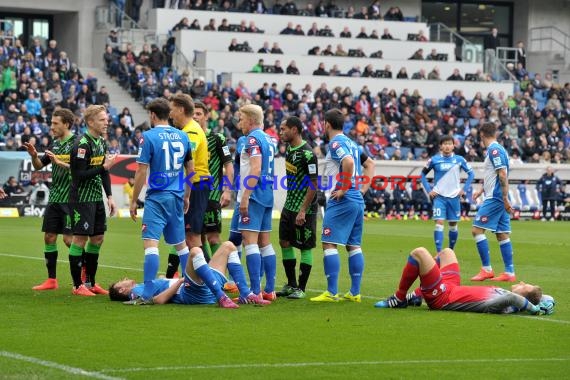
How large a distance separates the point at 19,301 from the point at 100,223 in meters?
1.51

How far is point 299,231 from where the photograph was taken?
1361cm

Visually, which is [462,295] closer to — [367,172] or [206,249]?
[367,172]

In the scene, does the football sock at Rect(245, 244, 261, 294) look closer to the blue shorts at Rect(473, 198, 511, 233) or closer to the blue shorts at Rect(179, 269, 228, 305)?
the blue shorts at Rect(179, 269, 228, 305)

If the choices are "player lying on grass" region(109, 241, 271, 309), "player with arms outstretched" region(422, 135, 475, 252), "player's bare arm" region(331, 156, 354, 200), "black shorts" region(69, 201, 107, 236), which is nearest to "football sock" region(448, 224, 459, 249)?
"player with arms outstretched" region(422, 135, 475, 252)

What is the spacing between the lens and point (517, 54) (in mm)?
55938

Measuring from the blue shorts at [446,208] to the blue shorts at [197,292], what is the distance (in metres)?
8.60

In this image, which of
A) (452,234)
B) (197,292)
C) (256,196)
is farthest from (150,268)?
(452,234)

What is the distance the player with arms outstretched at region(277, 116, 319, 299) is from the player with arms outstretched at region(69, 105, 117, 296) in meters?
2.09

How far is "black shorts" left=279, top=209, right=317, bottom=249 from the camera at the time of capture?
13.6m

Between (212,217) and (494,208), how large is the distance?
487 centimetres

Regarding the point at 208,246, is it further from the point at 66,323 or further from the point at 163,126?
the point at 66,323

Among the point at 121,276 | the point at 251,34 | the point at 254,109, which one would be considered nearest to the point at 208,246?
the point at 121,276

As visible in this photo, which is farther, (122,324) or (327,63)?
(327,63)

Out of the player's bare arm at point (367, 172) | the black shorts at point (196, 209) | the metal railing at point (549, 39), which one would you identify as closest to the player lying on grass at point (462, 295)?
the player's bare arm at point (367, 172)
